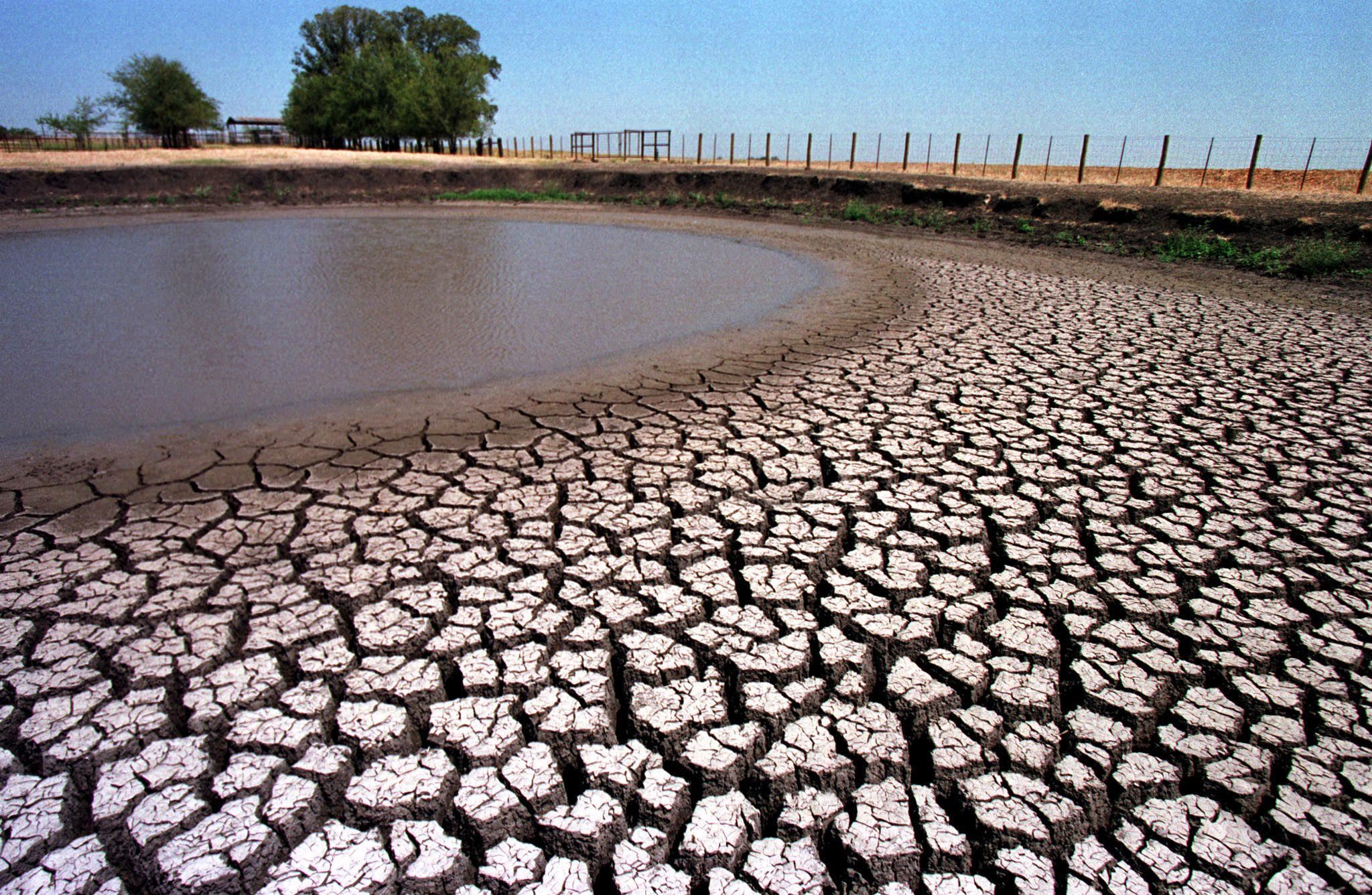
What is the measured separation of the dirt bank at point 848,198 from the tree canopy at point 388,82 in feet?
60.0

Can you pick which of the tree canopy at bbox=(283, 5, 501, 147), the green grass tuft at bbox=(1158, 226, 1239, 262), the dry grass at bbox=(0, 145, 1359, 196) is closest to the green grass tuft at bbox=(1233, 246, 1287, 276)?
the green grass tuft at bbox=(1158, 226, 1239, 262)

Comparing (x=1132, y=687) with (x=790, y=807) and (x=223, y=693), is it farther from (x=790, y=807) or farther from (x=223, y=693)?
(x=223, y=693)

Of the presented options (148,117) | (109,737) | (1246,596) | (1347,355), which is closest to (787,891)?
(109,737)

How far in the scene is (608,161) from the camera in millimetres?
34156

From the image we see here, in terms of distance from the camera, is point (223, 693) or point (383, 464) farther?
point (383, 464)

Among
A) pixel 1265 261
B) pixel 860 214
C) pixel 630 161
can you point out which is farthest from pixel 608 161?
pixel 1265 261

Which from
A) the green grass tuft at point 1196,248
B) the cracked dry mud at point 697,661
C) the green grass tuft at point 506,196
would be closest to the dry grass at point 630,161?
the green grass tuft at point 506,196

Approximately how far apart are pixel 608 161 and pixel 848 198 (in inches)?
732

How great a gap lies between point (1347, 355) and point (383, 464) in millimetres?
6929

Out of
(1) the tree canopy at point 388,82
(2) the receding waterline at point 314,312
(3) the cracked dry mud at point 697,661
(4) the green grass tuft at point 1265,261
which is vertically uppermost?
(1) the tree canopy at point 388,82

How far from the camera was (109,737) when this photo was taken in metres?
2.09

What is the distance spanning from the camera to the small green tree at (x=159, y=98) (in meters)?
47.1

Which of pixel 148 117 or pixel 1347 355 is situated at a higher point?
pixel 148 117

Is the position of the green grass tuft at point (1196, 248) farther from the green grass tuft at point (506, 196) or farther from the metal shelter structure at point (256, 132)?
the metal shelter structure at point (256, 132)
